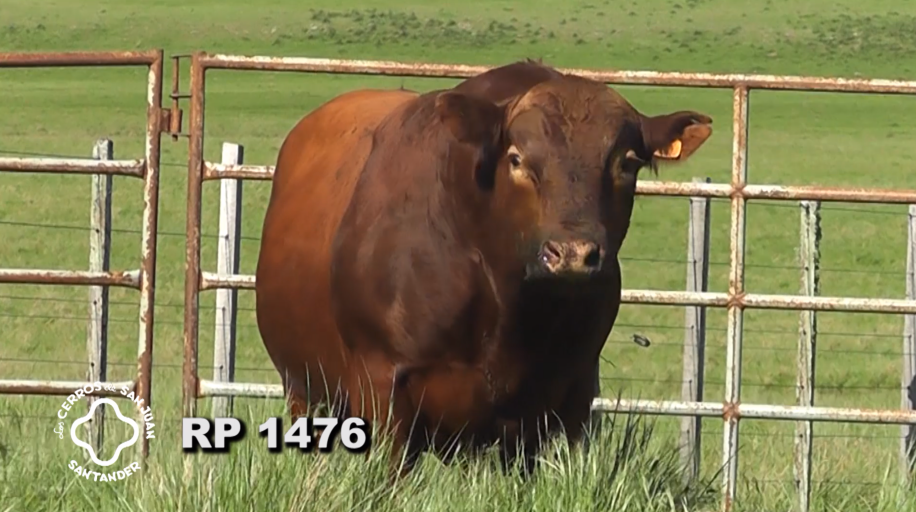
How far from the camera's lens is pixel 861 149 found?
32469mm

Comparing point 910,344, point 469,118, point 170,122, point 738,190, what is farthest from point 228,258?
point 910,344

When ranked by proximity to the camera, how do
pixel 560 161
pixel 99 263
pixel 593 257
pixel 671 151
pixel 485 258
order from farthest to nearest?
1. pixel 99 263
2. pixel 671 151
3. pixel 485 258
4. pixel 560 161
5. pixel 593 257

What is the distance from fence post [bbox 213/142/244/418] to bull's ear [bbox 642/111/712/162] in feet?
10.8

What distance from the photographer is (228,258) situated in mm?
7879

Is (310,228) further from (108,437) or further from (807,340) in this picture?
(807,340)

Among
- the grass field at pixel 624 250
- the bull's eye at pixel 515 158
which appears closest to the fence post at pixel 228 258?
the grass field at pixel 624 250

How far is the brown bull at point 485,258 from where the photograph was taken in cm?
459

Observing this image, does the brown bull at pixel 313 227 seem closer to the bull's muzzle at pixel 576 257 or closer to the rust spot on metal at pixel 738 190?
the bull's muzzle at pixel 576 257

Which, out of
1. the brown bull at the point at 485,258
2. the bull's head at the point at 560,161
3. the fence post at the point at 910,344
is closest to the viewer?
the bull's head at the point at 560,161

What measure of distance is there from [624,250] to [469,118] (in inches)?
591

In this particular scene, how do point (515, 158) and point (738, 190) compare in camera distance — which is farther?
point (738, 190)

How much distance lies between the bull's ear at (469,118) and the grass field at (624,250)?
0.96m

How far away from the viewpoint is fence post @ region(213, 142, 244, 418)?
310 inches

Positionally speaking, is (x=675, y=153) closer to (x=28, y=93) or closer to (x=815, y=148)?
(x=815, y=148)
